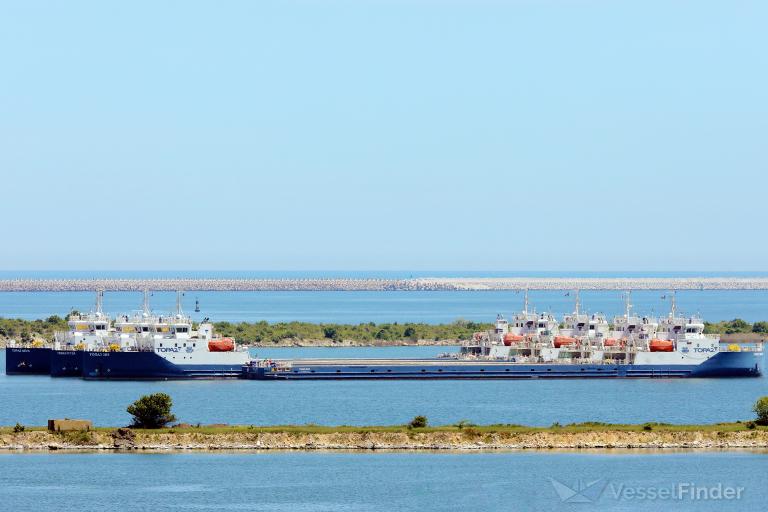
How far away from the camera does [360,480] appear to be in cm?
5012

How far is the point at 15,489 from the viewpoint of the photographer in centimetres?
4806

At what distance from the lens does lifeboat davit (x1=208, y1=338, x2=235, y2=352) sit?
8988cm

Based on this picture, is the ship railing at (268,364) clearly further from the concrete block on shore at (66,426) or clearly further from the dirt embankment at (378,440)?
the dirt embankment at (378,440)

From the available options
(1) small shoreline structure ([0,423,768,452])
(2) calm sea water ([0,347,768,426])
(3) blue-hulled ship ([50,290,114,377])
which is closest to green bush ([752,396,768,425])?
(1) small shoreline structure ([0,423,768,452])

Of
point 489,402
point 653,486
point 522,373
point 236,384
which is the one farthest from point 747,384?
point 653,486

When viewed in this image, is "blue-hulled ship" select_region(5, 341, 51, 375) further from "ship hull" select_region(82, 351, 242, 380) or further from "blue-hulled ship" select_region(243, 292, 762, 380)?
"blue-hulled ship" select_region(243, 292, 762, 380)

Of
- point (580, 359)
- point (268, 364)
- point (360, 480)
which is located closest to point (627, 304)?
point (580, 359)

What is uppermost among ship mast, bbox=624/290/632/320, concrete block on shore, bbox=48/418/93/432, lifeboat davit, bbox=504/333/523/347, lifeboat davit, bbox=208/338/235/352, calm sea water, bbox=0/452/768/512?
ship mast, bbox=624/290/632/320

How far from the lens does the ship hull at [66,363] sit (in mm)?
90812

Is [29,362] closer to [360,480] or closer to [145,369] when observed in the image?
[145,369]

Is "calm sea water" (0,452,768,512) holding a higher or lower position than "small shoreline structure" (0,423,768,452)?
lower

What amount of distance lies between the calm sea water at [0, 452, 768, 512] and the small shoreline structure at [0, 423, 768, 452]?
34.6 inches

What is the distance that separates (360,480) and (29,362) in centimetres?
4865

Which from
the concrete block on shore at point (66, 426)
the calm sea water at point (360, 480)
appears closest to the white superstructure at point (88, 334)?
the concrete block on shore at point (66, 426)
